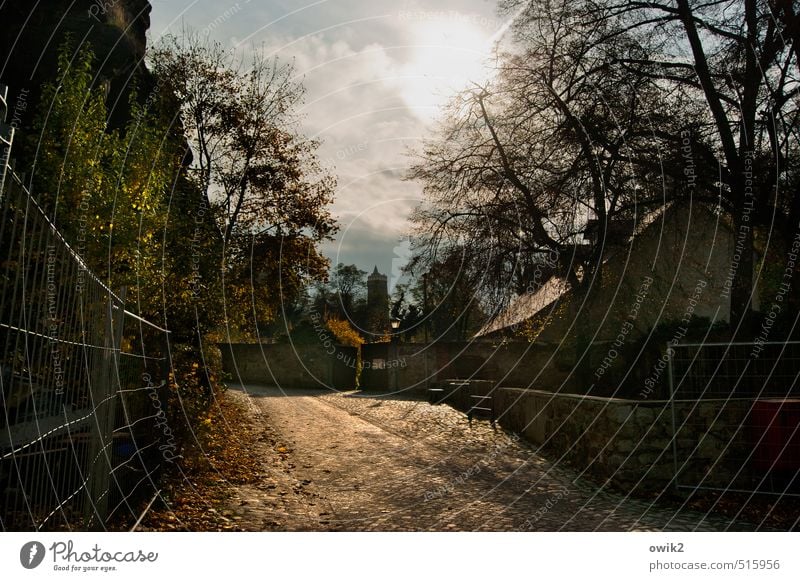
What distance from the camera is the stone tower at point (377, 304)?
49312mm

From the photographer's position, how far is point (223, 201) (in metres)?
19.6

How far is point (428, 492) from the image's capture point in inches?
314

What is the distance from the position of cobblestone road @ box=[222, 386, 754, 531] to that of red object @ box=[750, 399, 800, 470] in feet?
3.82

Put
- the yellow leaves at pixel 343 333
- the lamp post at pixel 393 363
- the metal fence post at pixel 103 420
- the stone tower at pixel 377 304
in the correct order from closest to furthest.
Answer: the metal fence post at pixel 103 420 → the lamp post at pixel 393 363 → the yellow leaves at pixel 343 333 → the stone tower at pixel 377 304

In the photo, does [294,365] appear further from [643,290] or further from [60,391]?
[60,391]

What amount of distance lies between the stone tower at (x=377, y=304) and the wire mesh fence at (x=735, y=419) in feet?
128

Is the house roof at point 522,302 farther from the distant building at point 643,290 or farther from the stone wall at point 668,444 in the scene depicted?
the stone wall at point 668,444

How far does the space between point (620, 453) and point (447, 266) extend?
28.8 feet

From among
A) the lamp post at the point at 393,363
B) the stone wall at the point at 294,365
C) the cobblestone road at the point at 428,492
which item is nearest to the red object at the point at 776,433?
the cobblestone road at the point at 428,492

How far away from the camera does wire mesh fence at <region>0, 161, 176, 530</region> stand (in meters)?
3.26

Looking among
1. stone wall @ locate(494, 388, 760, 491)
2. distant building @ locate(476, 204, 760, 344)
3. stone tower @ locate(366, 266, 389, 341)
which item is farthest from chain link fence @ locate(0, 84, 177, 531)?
stone tower @ locate(366, 266, 389, 341)

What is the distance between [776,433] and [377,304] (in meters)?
46.3

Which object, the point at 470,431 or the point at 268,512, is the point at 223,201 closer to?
the point at 470,431
